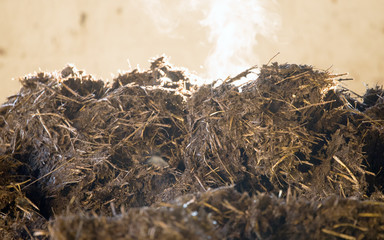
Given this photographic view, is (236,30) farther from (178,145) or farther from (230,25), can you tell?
(178,145)

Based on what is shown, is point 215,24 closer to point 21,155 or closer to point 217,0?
point 217,0

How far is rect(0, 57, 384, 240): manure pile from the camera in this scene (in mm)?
1394

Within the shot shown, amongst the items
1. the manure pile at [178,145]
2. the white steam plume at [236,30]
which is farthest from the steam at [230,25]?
the manure pile at [178,145]

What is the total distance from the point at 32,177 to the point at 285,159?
4.40 feet

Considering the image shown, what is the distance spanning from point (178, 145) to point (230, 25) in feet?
7.51

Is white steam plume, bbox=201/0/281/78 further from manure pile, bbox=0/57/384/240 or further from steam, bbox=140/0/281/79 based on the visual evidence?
manure pile, bbox=0/57/384/240

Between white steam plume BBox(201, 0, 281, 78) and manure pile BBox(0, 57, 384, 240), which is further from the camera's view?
white steam plume BBox(201, 0, 281, 78)

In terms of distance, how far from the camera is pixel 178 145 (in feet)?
5.34

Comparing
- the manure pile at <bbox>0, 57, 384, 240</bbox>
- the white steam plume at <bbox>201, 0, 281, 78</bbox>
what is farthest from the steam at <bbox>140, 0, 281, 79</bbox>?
the manure pile at <bbox>0, 57, 384, 240</bbox>

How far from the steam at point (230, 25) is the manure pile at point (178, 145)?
71.8 inches

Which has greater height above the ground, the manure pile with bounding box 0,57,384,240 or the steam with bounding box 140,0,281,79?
the steam with bounding box 140,0,281,79

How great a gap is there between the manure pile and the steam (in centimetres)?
182

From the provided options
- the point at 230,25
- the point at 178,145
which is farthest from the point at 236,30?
the point at 178,145

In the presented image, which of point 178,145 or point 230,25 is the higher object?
point 230,25
